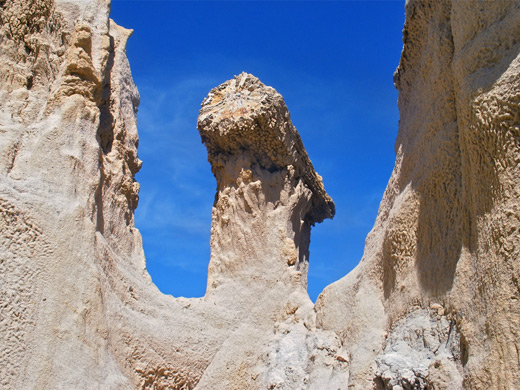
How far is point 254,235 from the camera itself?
723 cm

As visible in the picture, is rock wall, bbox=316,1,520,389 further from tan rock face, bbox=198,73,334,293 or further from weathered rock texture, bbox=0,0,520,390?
tan rock face, bbox=198,73,334,293

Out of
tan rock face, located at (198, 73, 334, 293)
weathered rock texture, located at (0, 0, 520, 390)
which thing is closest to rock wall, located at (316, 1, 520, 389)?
weathered rock texture, located at (0, 0, 520, 390)

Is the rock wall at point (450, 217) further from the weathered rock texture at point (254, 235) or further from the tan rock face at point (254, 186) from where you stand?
the tan rock face at point (254, 186)

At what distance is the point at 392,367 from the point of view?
15.8 ft

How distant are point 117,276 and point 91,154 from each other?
114 centimetres

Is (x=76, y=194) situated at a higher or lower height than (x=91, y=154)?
lower

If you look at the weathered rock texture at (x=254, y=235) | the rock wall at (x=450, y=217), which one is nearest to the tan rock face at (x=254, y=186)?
the weathered rock texture at (x=254, y=235)

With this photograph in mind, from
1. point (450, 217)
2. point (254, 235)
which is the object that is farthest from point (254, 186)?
point (450, 217)

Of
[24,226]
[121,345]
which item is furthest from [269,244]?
[24,226]

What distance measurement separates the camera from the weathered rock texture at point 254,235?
168 inches

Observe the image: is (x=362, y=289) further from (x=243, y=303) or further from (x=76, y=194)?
(x=76, y=194)

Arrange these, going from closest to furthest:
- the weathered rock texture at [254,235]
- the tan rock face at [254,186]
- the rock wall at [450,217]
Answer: the rock wall at [450,217], the weathered rock texture at [254,235], the tan rock face at [254,186]

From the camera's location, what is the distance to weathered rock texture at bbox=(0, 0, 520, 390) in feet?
14.0

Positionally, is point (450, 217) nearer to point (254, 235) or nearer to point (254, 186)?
point (254, 235)
